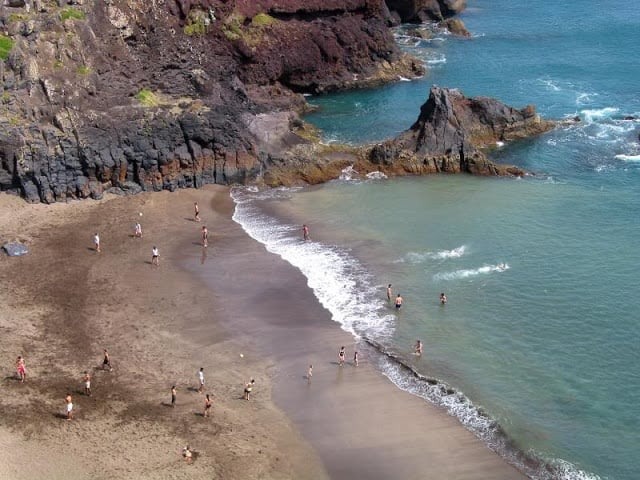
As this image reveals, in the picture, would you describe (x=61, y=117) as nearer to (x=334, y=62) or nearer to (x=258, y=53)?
(x=258, y=53)

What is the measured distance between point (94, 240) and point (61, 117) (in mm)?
11806

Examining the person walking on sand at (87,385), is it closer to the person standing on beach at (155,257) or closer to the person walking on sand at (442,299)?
the person standing on beach at (155,257)

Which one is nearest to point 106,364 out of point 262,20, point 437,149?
point 437,149

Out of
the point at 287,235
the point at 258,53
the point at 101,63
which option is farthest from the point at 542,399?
the point at 258,53

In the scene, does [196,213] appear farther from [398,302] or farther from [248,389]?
[248,389]

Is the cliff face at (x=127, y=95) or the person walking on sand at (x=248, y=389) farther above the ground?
the cliff face at (x=127, y=95)

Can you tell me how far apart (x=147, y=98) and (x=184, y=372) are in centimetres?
3106

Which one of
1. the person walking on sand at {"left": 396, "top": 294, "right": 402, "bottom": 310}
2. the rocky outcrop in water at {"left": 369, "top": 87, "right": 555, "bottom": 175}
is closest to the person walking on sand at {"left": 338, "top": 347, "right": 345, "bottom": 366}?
the person walking on sand at {"left": 396, "top": 294, "right": 402, "bottom": 310}

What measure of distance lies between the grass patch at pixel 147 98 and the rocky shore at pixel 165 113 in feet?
0.54

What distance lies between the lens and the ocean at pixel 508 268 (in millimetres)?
39656

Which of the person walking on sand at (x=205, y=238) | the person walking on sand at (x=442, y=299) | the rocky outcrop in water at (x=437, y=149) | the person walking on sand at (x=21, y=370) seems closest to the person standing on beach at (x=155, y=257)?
the person walking on sand at (x=205, y=238)

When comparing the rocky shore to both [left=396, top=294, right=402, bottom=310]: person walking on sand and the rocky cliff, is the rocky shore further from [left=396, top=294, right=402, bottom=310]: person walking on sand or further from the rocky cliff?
[left=396, top=294, right=402, bottom=310]: person walking on sand

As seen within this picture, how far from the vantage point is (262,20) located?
3499 inches

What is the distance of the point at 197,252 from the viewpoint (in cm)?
5534
